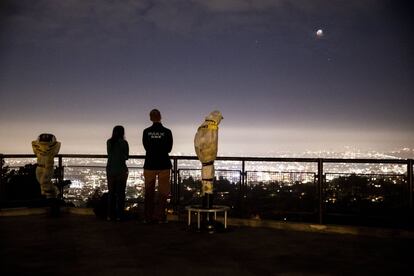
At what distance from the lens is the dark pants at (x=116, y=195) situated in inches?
443

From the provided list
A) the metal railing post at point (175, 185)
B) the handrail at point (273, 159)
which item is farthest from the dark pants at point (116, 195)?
the metal railing post at point (175, 185)

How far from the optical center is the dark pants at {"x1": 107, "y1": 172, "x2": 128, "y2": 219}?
1124cm

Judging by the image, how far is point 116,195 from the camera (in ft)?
37.1

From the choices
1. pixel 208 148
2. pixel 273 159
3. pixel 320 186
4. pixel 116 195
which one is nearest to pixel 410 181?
pixel 320 186

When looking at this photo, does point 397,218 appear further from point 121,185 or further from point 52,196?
point 52,196

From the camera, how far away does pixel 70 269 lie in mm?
6652

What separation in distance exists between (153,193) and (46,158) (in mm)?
2725

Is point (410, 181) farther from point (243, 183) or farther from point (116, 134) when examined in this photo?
point (116, 134)

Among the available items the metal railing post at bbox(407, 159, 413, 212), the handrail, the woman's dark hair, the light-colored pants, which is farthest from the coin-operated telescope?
the light-colored pants

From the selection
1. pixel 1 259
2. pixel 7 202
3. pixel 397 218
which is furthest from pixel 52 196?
pixel 397 218

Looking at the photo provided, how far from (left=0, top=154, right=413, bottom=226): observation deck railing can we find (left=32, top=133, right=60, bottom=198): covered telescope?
1829mm

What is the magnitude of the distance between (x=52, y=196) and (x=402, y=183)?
7.54m

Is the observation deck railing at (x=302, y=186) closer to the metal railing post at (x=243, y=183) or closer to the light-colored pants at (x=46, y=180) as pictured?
the metal railing post at (x=243, y=183)

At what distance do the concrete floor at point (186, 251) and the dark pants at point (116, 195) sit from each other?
67 centimetres
